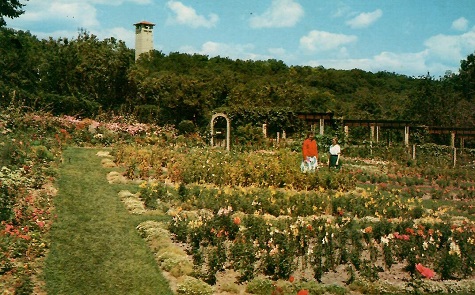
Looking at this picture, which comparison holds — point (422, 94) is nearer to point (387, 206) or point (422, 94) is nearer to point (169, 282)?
point (387, 206)

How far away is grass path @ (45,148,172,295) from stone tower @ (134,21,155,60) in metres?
60.9

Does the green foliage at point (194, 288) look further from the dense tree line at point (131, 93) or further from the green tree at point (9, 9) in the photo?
the green tree at point (9, 9)

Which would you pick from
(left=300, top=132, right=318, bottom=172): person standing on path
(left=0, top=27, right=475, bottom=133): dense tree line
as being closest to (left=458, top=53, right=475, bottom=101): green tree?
(left=0, top=27, right=475, bottom=133): dense tree line

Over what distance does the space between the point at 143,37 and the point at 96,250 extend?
65813 mm

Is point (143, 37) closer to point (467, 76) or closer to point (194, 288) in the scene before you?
point (467, 76)

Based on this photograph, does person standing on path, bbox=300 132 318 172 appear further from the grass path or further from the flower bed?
the grass path

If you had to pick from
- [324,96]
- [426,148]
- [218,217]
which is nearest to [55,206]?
[218,217]

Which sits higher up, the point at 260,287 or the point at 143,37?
Result: the point at 143,37

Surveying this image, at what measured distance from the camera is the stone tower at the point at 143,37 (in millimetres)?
70188

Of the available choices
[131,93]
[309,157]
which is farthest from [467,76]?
[309,157]

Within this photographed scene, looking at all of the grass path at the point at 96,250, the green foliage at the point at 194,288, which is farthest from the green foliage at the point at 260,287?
the grass path at the point at 96,250

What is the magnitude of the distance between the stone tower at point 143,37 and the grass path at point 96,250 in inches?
2398

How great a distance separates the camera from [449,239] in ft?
28.2

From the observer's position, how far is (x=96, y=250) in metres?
7.74
